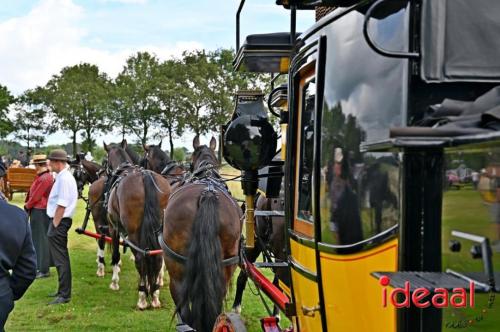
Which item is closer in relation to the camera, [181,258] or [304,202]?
[304,202]

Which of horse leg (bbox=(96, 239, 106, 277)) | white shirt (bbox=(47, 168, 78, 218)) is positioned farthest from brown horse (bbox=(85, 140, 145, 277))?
white shirt (bbox=(47, 168, 78, 218))

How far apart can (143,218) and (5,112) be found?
4914 centimetres

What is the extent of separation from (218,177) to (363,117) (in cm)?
424

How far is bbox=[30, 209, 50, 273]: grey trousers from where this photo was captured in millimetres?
9555

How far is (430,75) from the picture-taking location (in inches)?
68.6

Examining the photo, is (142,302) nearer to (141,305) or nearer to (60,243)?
(141,305)

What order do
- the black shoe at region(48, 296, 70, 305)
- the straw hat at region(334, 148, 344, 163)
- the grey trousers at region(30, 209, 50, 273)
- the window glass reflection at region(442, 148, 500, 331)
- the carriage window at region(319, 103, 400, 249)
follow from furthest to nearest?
the grey trousers at region(30, 209, 50, 273) < the black shoe at region(48, 296, 70, 305) < the straw hat at region(334, 148, 344, 163) < the carriage window at region(319, 103, 400, 249) < the window glass reflection at region(442, 148, 500, 331)

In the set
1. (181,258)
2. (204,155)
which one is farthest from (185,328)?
(204,155)

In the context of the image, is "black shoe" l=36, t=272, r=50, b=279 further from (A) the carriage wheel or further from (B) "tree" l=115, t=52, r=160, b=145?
(B) "tree" l=115, t=52, r=160, b=145

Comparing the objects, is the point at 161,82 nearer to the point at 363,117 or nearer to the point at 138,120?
the point at 138,120

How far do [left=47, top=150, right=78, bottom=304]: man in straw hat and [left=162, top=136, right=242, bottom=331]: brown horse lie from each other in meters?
2.44

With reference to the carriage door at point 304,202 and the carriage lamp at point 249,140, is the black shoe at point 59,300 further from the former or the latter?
the carriage door at point 304,202

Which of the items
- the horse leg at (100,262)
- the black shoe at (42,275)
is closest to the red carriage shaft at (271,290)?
the horse leg at (100,262)

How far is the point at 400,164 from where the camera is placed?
69.8 inches
